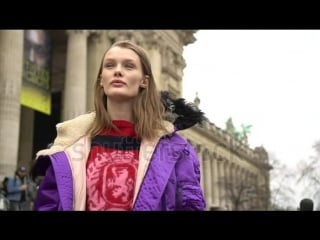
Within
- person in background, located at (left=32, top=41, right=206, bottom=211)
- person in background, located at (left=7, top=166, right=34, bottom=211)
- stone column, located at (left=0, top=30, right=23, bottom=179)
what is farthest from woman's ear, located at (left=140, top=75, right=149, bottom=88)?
stone column, located at (left=0, top=30, right=23, bottom=179)

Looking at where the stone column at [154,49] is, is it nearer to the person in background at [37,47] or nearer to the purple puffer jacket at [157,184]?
the person in background at [37,47]

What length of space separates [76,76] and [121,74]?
101 feet

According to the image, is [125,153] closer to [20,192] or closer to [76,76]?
[20,192]

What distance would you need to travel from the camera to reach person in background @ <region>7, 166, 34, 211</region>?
13438mm

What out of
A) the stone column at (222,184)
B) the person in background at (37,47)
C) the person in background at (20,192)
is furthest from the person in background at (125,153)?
the stone column at (222,184)

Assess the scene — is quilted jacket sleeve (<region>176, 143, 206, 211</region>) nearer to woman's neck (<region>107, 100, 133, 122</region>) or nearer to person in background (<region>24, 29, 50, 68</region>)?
woman's neck (<region>107, 100, 133, 122</region>)

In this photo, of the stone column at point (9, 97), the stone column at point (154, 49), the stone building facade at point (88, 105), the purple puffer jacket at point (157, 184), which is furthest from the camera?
the stone column at point (154, 49)

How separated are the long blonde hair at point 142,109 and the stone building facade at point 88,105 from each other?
0.64 meters

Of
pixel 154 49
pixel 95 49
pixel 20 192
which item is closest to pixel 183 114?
pixel 20 192

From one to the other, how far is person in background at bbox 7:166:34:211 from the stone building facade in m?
1.78

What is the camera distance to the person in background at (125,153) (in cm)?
236
